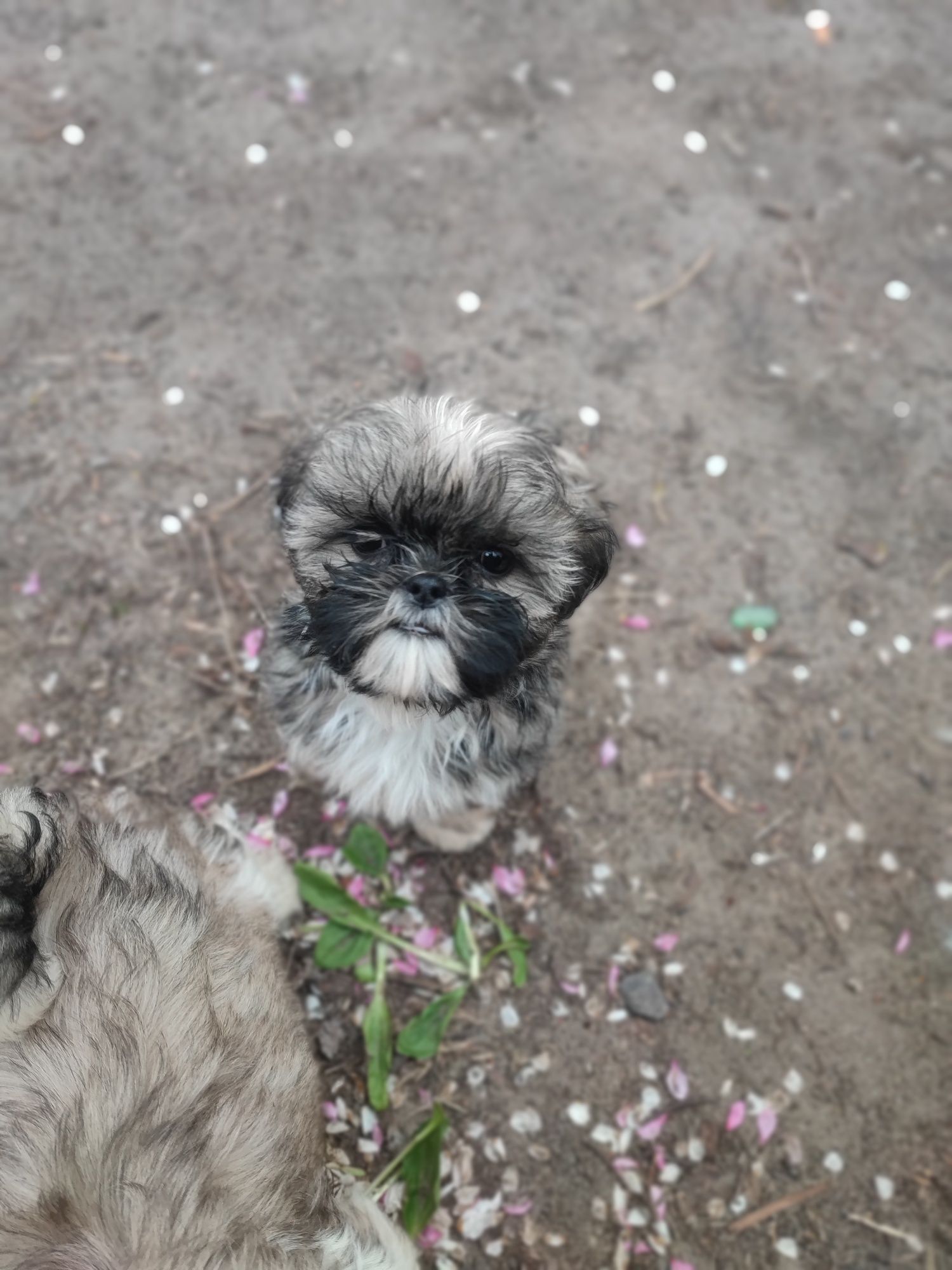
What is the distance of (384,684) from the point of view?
8.52 feet

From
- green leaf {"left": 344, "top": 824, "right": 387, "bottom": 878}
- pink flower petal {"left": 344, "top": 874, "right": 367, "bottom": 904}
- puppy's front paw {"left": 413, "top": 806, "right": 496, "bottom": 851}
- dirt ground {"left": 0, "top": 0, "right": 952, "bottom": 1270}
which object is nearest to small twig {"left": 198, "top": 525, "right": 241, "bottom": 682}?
dirt ground {"left": 0, "top": 0, "right": 952, "bottom": 1270}

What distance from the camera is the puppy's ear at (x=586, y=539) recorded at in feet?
9.28

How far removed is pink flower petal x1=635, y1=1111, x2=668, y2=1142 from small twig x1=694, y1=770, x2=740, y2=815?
54.2 inches

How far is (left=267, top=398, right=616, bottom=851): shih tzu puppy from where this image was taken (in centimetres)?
257

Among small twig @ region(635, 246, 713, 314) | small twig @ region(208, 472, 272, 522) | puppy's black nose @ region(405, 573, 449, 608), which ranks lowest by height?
small twig @ region(208, 472, 272, 522)

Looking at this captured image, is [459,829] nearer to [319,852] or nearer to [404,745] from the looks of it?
[319,852]

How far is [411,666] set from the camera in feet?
8.30

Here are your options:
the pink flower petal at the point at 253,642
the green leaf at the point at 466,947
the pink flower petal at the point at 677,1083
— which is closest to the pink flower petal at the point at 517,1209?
the pink flower petal at the point at 677,1083

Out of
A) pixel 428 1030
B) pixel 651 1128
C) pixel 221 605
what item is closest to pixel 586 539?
pixel 428 1030

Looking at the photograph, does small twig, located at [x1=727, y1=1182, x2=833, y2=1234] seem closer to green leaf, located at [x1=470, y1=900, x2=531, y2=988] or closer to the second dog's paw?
green leaf, located at [x1=470, y1=900, x2=531, y2=988]

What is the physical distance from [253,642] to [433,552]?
1947mm

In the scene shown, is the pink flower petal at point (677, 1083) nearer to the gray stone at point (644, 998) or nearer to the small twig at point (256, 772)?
the gray stone at point (644, 998)

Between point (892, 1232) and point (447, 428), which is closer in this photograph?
point (447, 428)

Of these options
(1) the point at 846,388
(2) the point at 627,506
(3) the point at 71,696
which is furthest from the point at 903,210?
(3) the point at 71,696
